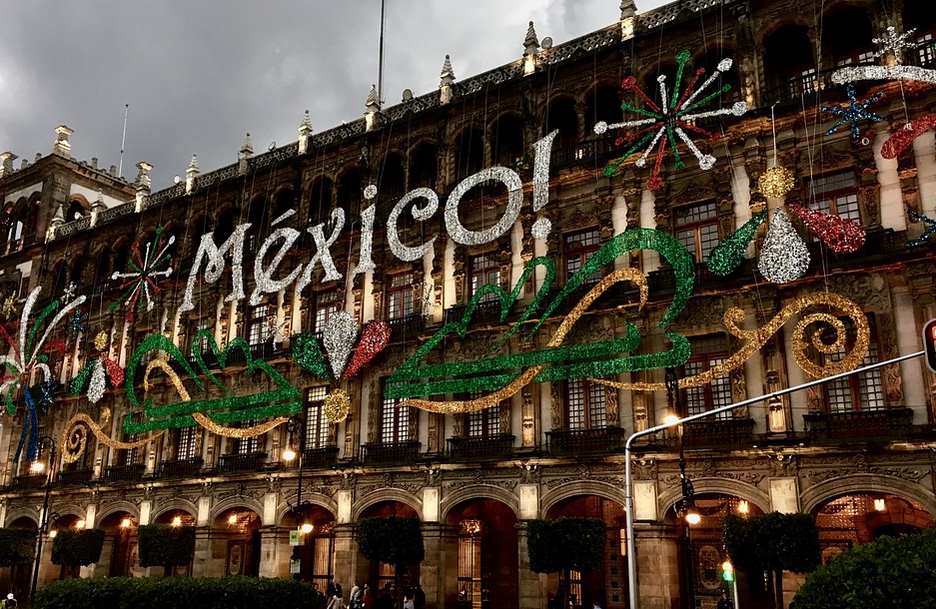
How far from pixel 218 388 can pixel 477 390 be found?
46.0 ft

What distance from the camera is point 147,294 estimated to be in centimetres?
4150

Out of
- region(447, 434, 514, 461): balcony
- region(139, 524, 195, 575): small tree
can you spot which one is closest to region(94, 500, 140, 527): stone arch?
region(139, 524, 195, 575): small tree

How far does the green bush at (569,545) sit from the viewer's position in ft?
78.0

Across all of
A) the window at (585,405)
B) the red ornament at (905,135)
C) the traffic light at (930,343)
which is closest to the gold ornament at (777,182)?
the red ornament at (905,135)

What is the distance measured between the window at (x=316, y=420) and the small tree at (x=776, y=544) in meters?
17.4

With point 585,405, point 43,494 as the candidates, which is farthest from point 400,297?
point 43,494

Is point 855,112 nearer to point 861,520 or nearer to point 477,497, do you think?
point 861,520

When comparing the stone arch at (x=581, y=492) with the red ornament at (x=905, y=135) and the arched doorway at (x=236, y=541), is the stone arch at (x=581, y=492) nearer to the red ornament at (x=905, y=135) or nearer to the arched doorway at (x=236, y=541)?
the red ornament at (x=905, y=135)

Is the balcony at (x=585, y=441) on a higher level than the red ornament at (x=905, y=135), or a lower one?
lower

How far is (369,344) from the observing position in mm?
32156

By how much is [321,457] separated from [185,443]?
9.02 metres

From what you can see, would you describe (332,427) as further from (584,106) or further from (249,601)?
(584,106)

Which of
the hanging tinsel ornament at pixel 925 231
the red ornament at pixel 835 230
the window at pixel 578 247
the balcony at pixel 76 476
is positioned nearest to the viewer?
the hanging tinsel ornament at pixel 925 231

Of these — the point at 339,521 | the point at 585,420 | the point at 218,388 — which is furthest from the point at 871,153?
the point at 218,388
